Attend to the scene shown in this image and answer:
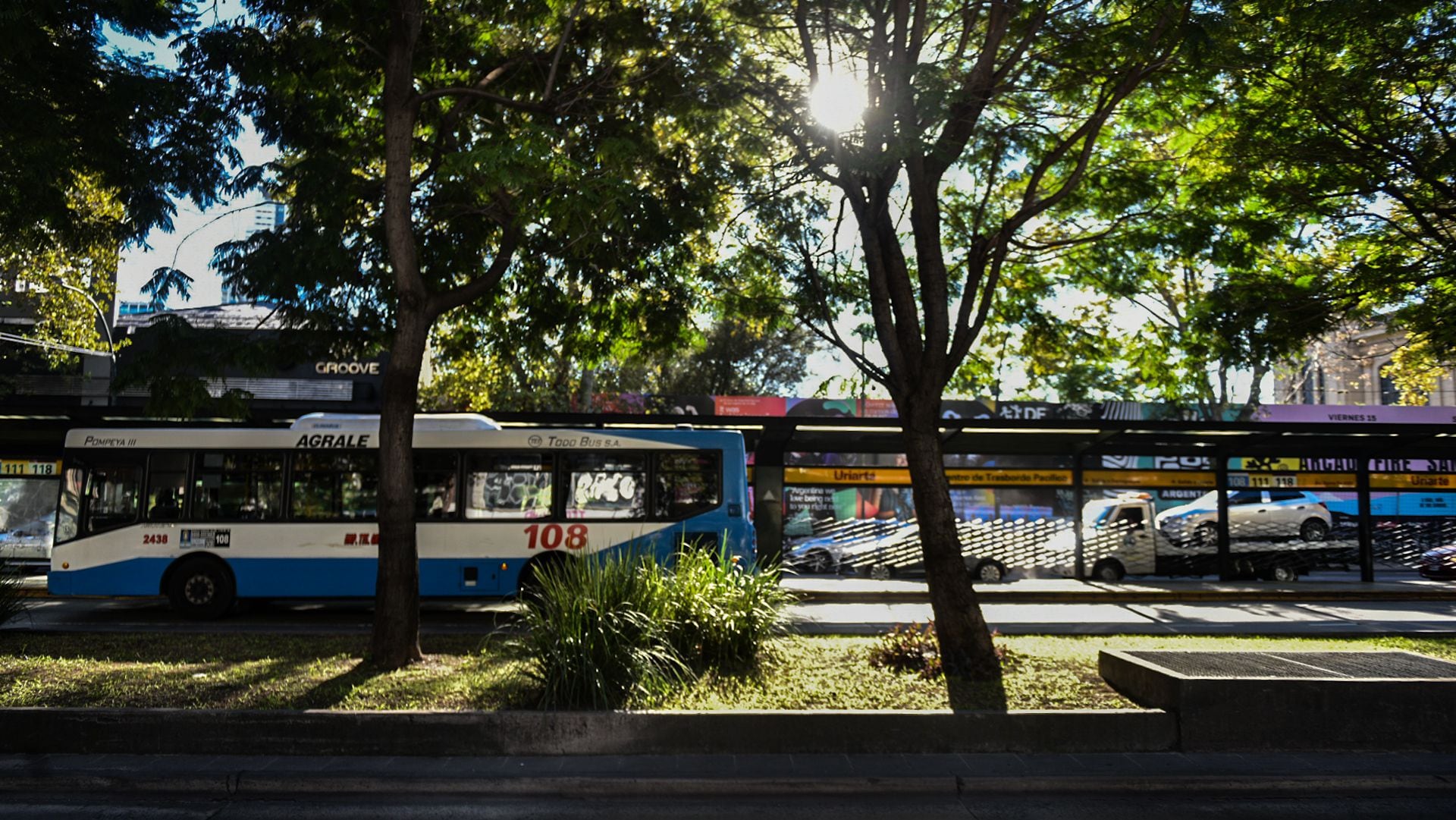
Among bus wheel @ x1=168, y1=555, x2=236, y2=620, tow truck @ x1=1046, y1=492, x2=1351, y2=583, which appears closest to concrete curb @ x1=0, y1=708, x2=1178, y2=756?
bus wheel @ x1=168, y1=555, x2=236, y2=620

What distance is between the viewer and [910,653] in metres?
8.77

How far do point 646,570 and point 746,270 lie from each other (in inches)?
196

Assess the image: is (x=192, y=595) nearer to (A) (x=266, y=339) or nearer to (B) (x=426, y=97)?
(A) (x=266, y=339)

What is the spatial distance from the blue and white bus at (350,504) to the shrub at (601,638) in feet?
20.9

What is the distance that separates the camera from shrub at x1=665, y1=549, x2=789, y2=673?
324 inches

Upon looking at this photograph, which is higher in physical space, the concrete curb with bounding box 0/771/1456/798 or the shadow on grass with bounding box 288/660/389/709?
the shadow on grass with bounding box 288/660/389/709

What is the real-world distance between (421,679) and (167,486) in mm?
9103

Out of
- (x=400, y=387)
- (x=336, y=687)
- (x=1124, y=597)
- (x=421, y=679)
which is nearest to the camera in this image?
(x=336, y=687)

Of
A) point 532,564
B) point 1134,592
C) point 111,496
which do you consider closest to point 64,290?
point 111,496

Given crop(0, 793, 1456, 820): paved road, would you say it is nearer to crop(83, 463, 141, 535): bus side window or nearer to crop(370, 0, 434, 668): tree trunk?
crop(370, 0, 434, 668): tree trunk


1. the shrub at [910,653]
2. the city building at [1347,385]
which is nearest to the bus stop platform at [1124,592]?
the shrub at [910,653]

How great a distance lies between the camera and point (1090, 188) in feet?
37.9

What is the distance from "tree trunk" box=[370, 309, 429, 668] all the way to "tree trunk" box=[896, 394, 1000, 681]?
4647 millimetres

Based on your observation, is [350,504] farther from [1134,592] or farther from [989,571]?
[1134,592]
